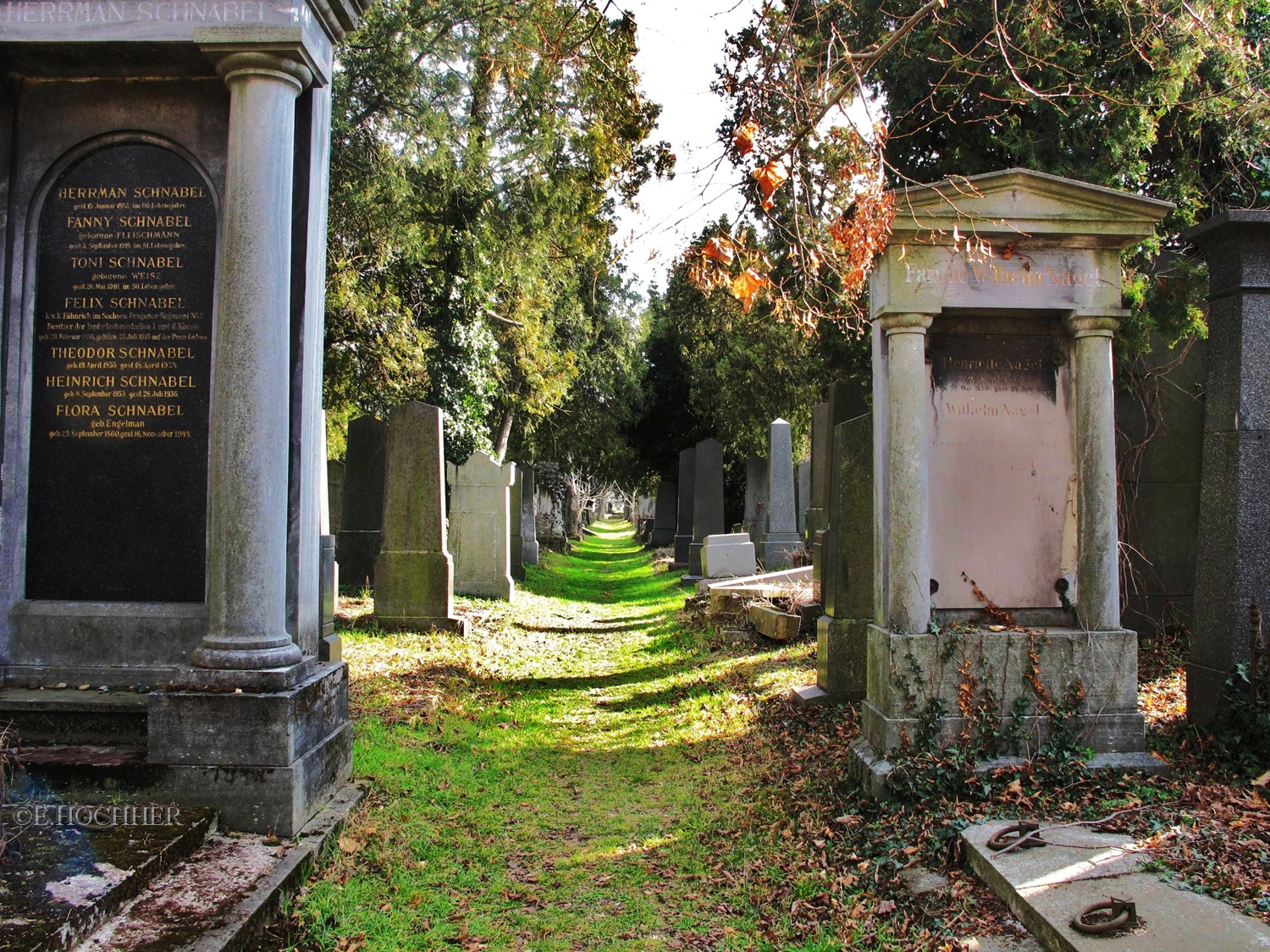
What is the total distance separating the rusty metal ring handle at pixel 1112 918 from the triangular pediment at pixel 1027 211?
140 inches

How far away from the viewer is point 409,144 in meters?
11.9

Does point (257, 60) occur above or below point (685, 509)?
above

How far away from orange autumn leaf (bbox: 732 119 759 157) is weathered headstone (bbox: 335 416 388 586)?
9171 mm

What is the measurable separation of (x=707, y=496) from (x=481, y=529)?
19.5ft

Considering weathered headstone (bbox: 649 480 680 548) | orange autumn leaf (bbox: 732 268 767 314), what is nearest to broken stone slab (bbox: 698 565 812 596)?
orange autumn leaf (bbox: 732 268 767 314)

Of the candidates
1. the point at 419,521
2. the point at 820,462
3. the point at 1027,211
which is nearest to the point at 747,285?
the point at 1027,211

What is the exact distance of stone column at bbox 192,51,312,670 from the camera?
4465 mm

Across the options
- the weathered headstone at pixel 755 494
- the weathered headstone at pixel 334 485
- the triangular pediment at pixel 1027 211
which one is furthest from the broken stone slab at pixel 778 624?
the weathered headstone at pixel 755 494

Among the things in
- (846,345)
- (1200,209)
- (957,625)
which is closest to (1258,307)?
(957,625)

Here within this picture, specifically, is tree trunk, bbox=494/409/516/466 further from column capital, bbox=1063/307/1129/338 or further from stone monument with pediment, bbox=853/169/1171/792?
column capital, bbox=1063/307/1129/338

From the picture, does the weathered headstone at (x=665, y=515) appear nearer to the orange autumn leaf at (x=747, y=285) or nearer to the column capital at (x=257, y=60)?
the orange autumn leaf at (x=747, y=285)

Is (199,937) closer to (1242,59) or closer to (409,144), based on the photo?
(1242,59)

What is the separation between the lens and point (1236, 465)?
568 centimetres

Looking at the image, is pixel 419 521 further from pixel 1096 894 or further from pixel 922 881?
pixel 1096 894
